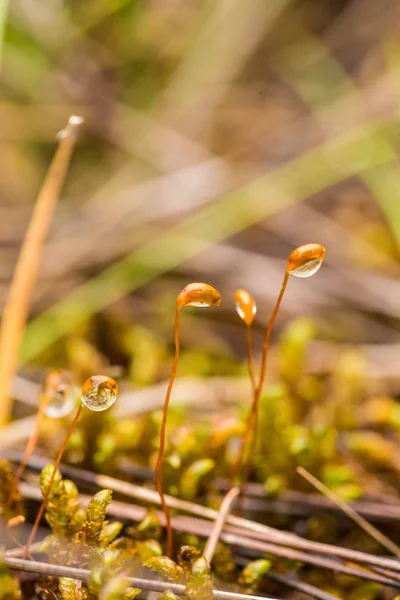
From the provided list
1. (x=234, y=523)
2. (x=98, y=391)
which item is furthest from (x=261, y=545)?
(x=98, y=391)

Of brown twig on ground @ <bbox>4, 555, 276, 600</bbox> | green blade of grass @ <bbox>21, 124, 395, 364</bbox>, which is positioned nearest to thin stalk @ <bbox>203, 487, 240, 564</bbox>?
brown twig on ground @ <bbox>4, 555, 276, 600</bbox>

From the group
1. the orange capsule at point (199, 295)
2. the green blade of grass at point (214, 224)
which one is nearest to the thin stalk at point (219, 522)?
the orange capsule at point (199, 295)

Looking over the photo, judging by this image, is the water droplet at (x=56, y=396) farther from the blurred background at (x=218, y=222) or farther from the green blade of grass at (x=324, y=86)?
the green blade of grass at (x=324, y=86)

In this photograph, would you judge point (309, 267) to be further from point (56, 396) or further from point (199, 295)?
point (56, 396)

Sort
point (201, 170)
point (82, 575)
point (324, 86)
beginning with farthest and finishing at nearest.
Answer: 1. point (324, 86)
2. point (201, 170)
3. point (82, 575)

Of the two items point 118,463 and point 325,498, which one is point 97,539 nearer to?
point 118,463

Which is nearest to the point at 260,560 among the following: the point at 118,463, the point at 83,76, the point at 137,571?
the point at 137,571

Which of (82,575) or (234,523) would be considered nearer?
(82,575)
